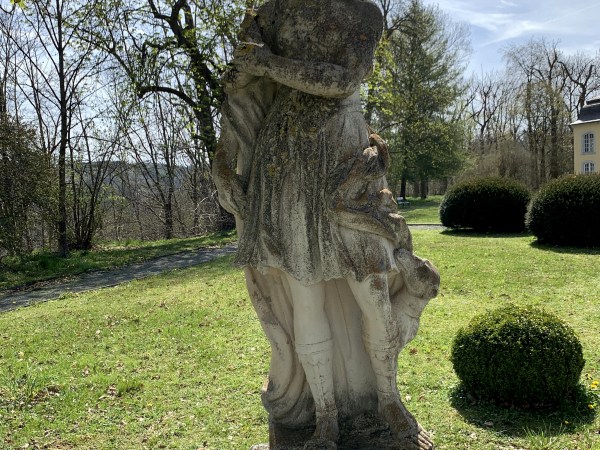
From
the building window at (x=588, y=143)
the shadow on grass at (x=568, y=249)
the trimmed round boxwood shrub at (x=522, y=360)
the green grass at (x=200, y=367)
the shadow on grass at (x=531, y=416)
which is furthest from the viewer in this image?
the building window at (x=588, y=143)

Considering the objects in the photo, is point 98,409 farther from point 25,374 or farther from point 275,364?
point 275,364

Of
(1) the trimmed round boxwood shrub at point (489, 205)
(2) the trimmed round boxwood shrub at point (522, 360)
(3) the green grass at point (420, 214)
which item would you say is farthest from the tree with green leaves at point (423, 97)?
(2) the trimmed round boxwood shrub at point (522, 360)

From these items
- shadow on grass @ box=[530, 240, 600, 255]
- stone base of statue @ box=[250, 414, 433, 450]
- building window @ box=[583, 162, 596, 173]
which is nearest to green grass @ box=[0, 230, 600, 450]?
shadow on grass @ box=[530, 240, 600, 255]

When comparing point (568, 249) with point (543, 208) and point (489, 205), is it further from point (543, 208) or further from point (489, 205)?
point (489, 205)

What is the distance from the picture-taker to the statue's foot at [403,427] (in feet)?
9.59

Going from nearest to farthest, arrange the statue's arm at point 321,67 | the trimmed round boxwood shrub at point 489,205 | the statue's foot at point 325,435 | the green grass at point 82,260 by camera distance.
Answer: the statue's arm at point 321,67, the statue's foot at point 325,435, the green grass at point 82,260, the trimmed round boxwood shrub at point 489,205

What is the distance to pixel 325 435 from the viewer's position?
2918mm

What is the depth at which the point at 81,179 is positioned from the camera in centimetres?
1886

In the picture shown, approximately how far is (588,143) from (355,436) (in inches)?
1598

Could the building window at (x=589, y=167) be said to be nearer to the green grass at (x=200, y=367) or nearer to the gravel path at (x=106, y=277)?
the green grass at (x=200, y=367)

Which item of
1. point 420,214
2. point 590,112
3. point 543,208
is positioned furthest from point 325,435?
point 590,112

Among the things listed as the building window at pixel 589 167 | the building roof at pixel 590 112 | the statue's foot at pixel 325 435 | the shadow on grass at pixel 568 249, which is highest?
the building roof at pixel 590 112

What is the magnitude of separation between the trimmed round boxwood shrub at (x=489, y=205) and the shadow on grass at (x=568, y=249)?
3.22 m

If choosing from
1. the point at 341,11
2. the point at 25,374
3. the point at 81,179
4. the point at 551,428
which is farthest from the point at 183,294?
the point at 81,179
